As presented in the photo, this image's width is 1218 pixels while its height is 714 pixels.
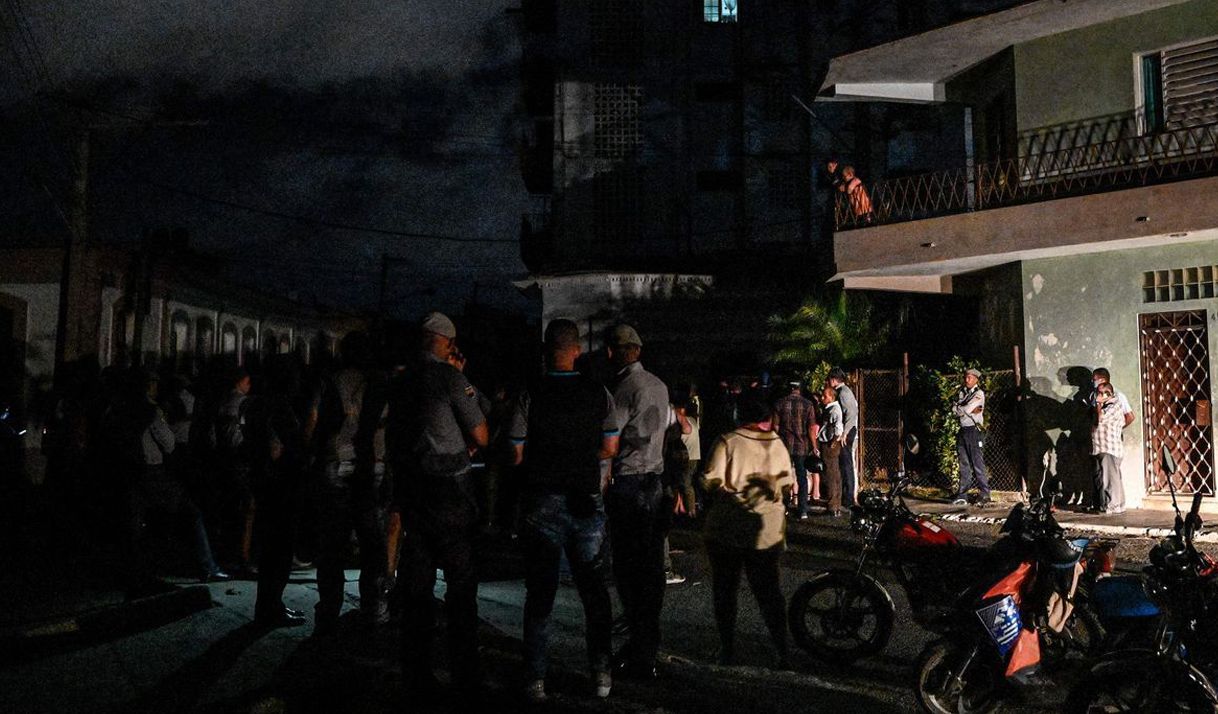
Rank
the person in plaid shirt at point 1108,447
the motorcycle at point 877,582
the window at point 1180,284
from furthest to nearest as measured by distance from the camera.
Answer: the window at point 1180,284 → the person in plaid shirt at point 1108,447 → the motorcycle at point 877,582

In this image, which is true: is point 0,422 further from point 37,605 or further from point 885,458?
point 885,458

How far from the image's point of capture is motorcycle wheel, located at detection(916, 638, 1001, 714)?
5.03 metres

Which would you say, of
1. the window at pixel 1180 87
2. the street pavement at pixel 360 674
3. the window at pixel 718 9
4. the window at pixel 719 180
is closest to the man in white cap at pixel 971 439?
the window at pixel 1180 87

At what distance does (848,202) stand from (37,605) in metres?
13.7

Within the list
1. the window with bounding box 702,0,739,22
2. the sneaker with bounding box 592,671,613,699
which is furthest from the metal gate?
the window with bounding box 702,0,739,22

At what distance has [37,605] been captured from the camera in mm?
A: 7441

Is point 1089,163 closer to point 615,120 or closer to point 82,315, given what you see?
point 82,315

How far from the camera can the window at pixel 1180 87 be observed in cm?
1416

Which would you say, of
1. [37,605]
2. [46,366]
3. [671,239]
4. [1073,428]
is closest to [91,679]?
[37,605]

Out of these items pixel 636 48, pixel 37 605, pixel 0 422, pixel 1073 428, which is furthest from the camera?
pixel 636 48

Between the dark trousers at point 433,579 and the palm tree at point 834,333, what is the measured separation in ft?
43.6

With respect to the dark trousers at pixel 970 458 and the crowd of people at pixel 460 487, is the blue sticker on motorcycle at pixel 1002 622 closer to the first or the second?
the crowd of people at pixel 460 487

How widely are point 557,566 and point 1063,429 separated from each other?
462 inches

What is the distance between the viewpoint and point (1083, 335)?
1481 centimetres
